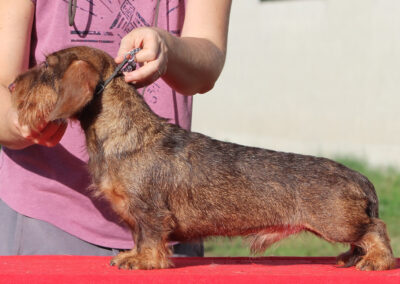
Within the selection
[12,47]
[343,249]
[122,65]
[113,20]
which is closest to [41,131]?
[122,65]

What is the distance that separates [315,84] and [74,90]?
10004mm

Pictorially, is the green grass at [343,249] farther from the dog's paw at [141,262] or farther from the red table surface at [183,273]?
the dog's paw at [141,262]

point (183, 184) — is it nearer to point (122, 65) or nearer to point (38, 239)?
point (122, 65)

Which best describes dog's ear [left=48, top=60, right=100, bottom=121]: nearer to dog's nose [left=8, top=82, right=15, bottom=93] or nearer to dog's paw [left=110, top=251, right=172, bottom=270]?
dog's nose [left=8, top=82, right=15, bottom=93]

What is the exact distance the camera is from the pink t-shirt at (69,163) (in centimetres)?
442

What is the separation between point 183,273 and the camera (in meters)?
3.44

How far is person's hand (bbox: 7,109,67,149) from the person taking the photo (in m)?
3.73

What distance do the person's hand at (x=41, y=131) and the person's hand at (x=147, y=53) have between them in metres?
0.40

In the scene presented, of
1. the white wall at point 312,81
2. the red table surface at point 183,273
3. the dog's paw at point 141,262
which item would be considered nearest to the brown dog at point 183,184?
the dog's paw at point 141,262

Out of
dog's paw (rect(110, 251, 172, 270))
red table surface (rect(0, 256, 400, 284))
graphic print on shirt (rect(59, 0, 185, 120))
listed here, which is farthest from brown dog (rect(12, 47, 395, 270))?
graphic print on shirt (rect(59, 0, 185, 120))

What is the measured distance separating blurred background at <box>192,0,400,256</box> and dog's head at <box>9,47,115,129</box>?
8.55m

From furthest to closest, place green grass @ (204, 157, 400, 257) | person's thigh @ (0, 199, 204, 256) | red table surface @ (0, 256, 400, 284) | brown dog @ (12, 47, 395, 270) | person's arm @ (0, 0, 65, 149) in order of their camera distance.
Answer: green grass @ (204, 157, 400, 257)
person's thigh @ (0, 199, 204, 256)
person's arm @ (0, 0, 65, 149)
brown dog @ (12, 47, 395, 270)
red table surface @ (0, 256, 400, 284)

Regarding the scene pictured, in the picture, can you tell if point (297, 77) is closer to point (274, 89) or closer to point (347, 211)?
point (274, 89)

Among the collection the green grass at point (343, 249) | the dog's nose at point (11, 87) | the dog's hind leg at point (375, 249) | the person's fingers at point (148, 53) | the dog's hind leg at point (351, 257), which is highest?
the person's fingers at point (148, 53)
